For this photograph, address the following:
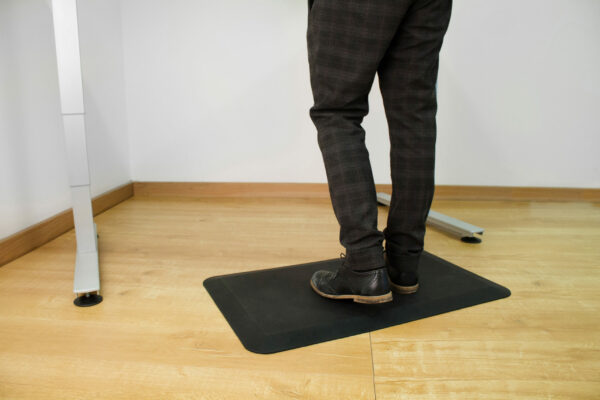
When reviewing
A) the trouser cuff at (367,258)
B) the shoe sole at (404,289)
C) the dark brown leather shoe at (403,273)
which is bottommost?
the shoe sole at (404,289)

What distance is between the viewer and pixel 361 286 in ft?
3.38

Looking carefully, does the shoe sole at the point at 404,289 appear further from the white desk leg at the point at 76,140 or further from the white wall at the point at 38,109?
the white wall at the point at 38,109

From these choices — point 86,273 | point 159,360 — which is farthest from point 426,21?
point 86,273

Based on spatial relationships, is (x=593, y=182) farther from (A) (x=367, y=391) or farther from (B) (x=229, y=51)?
(A) (x=367, y=391)

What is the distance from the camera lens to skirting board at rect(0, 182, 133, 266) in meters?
1.30

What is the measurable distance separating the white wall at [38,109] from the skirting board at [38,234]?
0.02m

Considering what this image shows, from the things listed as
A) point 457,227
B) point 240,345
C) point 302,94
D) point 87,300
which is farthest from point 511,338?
point 302,94

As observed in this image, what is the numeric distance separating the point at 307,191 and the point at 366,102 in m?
1.19

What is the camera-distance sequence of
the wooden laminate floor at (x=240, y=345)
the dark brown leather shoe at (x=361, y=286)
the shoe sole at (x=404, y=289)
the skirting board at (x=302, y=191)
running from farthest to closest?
the skirting board at (x=302, y=191), the shoe sole at (x=404, y=289), the dark brown leather shoe at (x=361, y=286), the wooden laminate floor at (x=240, y=345)

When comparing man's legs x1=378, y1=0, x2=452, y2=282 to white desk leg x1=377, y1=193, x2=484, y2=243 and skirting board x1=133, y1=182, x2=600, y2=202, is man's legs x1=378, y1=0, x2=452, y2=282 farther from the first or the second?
skirting board x1=133, y1=182, x2=600, y2=202

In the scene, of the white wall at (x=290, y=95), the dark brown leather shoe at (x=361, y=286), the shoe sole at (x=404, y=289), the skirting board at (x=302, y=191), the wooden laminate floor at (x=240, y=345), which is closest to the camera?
the wooden laminate floor at (x=240, y=345)

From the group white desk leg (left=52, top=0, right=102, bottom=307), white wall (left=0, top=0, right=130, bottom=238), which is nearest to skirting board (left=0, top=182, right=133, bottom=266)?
white wall (left=0, top=0, right=130, bottom=238)

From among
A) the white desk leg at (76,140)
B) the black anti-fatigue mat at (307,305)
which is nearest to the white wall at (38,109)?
the white desk leg at (76,140)

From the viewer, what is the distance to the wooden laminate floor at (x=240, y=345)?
779 mm
